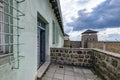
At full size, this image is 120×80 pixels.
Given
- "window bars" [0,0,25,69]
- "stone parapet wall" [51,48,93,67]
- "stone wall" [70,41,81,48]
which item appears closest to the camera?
"window bars" [0,0,25,69]

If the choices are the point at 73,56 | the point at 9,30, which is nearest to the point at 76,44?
the point at 73,56

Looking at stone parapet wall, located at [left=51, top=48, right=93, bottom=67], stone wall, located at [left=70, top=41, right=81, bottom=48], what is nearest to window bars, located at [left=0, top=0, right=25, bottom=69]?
stone parapet wall, located at [left=51, top=48, right=93, bottom=67]

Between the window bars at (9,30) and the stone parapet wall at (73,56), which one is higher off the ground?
the window bars at (9,30)

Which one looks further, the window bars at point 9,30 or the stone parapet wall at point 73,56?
the stone parapet wall at point 73,56

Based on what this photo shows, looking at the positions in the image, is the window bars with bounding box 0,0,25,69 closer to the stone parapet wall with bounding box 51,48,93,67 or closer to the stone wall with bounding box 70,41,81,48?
the stone parapet wall with bounding box 51,48,93,67

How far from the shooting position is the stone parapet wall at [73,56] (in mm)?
6250

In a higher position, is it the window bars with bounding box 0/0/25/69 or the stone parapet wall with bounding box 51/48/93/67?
the window bars with bounding box 0/0/25/69

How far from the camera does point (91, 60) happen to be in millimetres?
6195

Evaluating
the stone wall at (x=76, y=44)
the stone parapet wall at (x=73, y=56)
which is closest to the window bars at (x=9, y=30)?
the stone parapet wall at (x=73, y=56)

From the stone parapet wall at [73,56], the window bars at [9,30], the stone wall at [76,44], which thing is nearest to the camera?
the window bars at [9,30]

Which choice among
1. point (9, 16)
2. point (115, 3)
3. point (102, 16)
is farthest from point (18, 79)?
point (102, 16)

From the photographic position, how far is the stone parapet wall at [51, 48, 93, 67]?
6.25 m

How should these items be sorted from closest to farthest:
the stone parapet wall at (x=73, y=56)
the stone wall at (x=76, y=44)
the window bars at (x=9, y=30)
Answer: the window bars at (x=9, y=30)
the stone parapet wall at (x=73, y=56)
the stone wall at (x=76, y=44)

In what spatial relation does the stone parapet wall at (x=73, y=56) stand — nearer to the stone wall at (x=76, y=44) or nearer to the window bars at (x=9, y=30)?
the window bars at (x=9, y=30)
